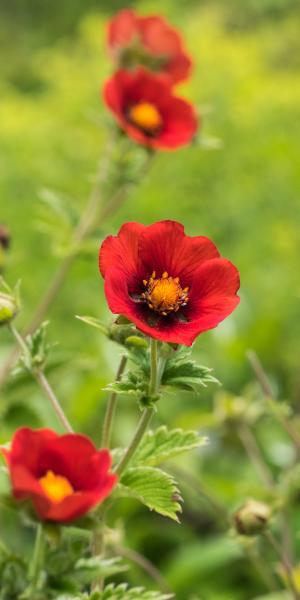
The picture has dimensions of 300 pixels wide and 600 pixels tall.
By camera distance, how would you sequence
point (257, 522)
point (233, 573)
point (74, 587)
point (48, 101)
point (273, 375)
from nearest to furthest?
1. point (74, 587)
2. point (257, 522)
3. point (233, 573)
4. point (273, 375)
5. point (48, 101)

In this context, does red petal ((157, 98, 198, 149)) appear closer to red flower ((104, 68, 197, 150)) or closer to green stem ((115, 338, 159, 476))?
red flower ((104, 68, 197, 150))

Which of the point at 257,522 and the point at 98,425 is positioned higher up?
the point at 98,425

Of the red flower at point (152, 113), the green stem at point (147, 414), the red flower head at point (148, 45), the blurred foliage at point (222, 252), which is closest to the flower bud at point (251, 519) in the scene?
the blurred foliage at point (222, 252)

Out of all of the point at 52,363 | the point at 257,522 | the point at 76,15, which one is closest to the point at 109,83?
the point at 52,363

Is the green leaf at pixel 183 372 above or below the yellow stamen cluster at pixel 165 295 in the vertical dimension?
below

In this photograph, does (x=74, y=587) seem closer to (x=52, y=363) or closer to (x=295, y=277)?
(x=52, y=363)

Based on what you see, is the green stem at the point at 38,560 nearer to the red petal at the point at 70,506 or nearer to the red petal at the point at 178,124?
the red petal at the point at 70,506
